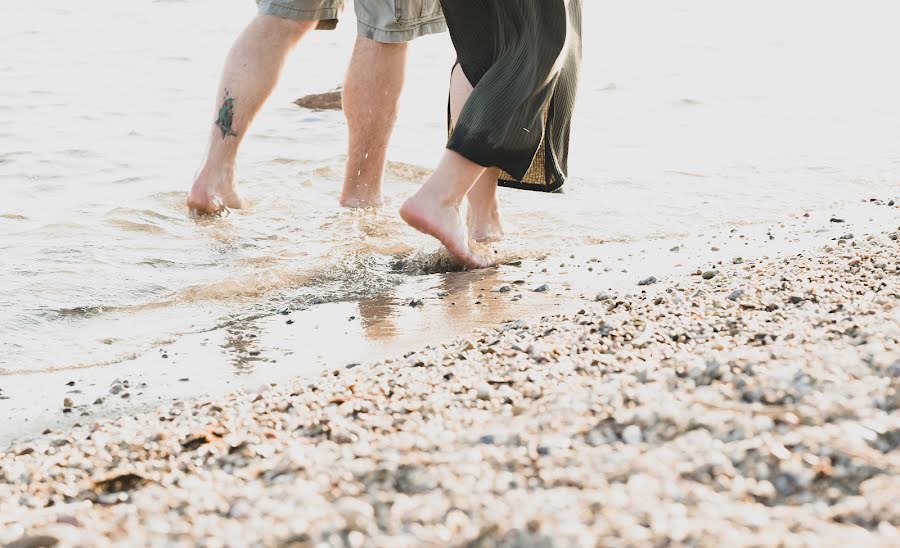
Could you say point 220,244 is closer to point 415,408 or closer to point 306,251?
point 306,251

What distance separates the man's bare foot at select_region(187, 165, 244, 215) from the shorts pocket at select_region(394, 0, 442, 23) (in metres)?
0.95

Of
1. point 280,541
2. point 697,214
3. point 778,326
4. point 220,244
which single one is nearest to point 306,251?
point 220,244

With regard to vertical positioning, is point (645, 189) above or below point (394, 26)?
below

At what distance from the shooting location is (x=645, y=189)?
5000mm

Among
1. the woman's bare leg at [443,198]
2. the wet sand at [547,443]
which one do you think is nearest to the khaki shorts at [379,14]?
the woman's bare leg at [443,198]

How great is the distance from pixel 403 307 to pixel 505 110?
0.65 meters

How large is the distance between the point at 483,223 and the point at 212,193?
3.72ft

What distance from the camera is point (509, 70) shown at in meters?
3.20

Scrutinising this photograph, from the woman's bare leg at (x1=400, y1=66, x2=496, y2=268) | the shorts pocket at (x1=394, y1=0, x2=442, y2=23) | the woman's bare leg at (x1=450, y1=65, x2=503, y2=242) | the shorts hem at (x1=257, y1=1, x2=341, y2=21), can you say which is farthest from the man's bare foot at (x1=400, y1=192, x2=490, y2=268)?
the shorts hem at (x1=257, y1=1, x2=341, y2=21)

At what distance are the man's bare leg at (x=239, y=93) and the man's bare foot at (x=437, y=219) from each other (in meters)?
1.27

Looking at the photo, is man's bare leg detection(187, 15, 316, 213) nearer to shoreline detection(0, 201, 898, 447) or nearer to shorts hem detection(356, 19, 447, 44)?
shorts hem detection(356, 19, 447, 44)

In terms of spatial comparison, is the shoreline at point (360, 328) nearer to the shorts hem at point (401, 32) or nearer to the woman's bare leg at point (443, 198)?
the woman's bare leg at point (443, 198)

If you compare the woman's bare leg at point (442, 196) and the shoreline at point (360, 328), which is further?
the woman's bare leg at point (442, 196)

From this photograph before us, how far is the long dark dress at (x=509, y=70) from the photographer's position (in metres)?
3.18
